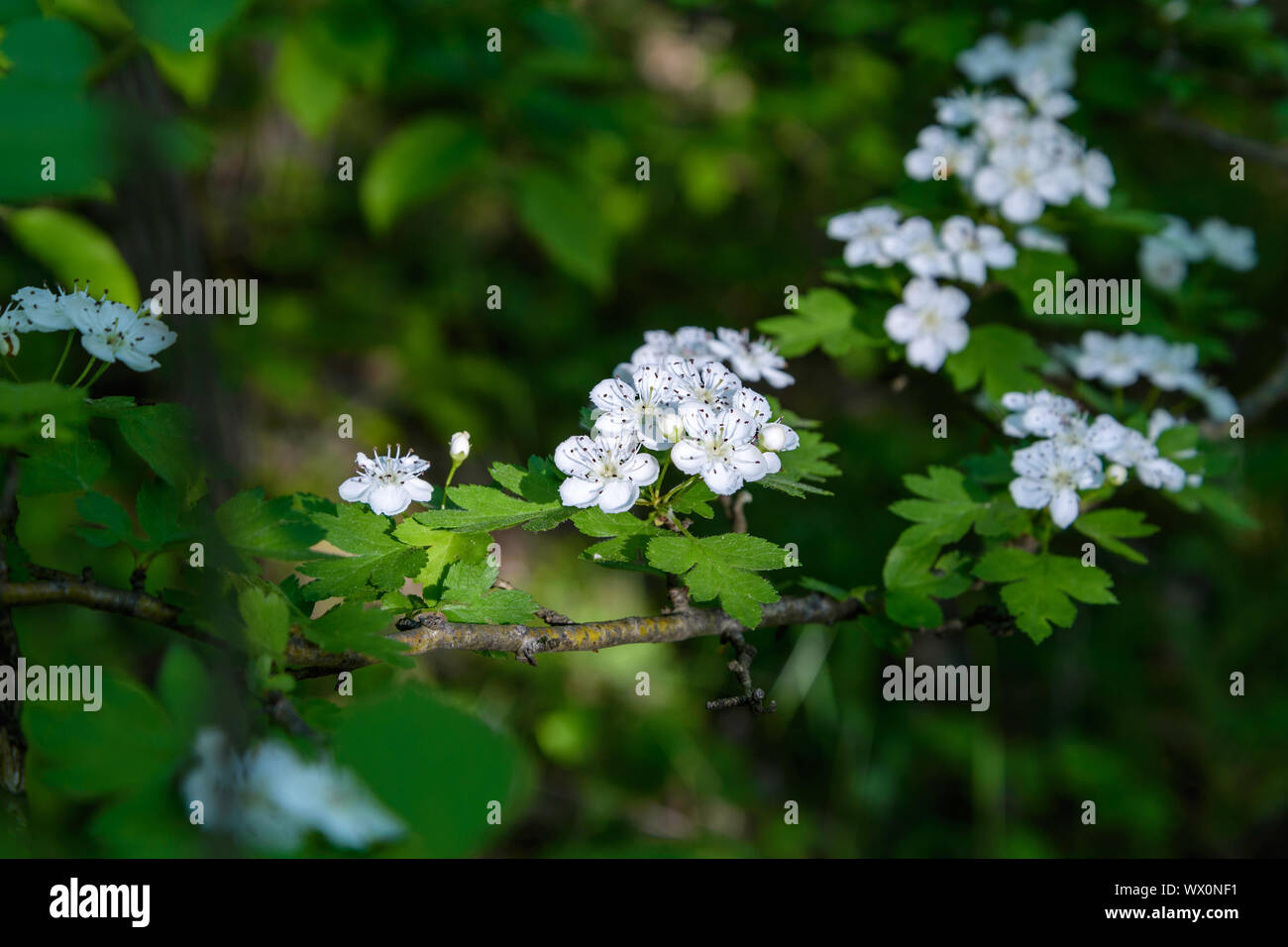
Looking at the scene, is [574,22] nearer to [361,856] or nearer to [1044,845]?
[361,856]

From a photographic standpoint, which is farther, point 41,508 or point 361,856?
point 41,508

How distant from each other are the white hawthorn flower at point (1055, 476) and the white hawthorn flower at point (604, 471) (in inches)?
25.2

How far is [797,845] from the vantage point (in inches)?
131

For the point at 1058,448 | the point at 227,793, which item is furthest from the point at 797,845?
the point at 227,793

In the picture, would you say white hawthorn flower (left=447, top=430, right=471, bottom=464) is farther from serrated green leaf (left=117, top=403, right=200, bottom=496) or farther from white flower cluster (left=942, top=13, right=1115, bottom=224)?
white flower cluster (left=942, top=13, right=1115, bottom=224)

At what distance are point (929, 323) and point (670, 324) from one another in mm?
2787

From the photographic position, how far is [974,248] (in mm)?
1901

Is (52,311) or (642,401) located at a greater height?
(52,311)

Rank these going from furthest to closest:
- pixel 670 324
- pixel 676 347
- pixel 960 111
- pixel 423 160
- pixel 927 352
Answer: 1. pixel 670 324
2. pixel 423 160
3. pixel 960 111
4. pixel 927 352
5. pixel 676 347

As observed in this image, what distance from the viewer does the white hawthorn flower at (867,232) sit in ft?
6.15

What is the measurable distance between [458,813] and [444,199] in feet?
16.0

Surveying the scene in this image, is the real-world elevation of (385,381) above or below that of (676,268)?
below

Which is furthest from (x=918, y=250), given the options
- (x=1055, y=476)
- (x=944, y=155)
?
(x=1055, y=476)

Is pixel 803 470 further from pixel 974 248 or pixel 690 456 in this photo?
pixel 974 248
